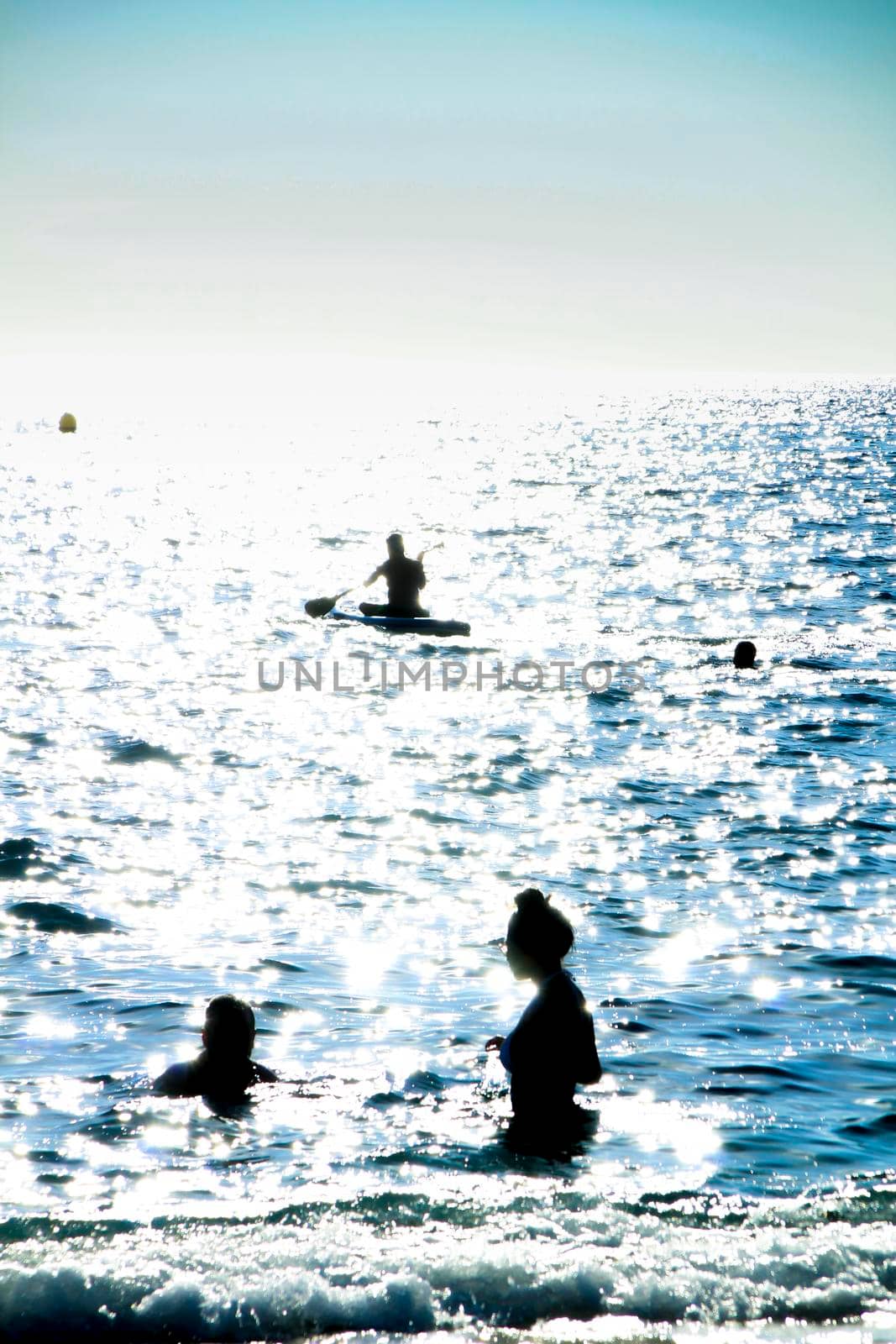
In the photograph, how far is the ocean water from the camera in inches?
234

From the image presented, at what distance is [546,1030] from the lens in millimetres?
7285

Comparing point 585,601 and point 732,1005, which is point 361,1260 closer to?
point 732,1005

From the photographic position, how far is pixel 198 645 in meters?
30.7

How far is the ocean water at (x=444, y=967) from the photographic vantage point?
5.95 meters

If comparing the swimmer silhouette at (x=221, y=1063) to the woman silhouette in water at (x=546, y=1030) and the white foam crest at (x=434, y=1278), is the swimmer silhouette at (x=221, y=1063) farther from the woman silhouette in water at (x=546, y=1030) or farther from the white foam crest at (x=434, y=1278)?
the white foam crest at (x=434, y=1278)

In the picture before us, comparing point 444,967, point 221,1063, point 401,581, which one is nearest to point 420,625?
point 401,581

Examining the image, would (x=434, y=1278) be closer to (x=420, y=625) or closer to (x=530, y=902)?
(x=530, y=902)

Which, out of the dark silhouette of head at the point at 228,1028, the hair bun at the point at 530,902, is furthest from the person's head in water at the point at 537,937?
the dark silhouette of head at the point at 228,1028

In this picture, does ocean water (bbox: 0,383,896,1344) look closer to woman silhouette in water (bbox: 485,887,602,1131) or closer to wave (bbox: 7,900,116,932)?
wave (bbox: 7,900,116,932)

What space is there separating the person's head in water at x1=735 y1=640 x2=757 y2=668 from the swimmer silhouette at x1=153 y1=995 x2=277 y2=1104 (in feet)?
64.4

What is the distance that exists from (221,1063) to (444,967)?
332 centimetres

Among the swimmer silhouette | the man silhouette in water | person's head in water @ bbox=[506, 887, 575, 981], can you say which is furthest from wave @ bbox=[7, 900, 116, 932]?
the man silhouette in water

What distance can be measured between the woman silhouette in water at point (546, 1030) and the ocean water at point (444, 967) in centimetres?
33

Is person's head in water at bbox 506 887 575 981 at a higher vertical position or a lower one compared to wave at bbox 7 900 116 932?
higher
